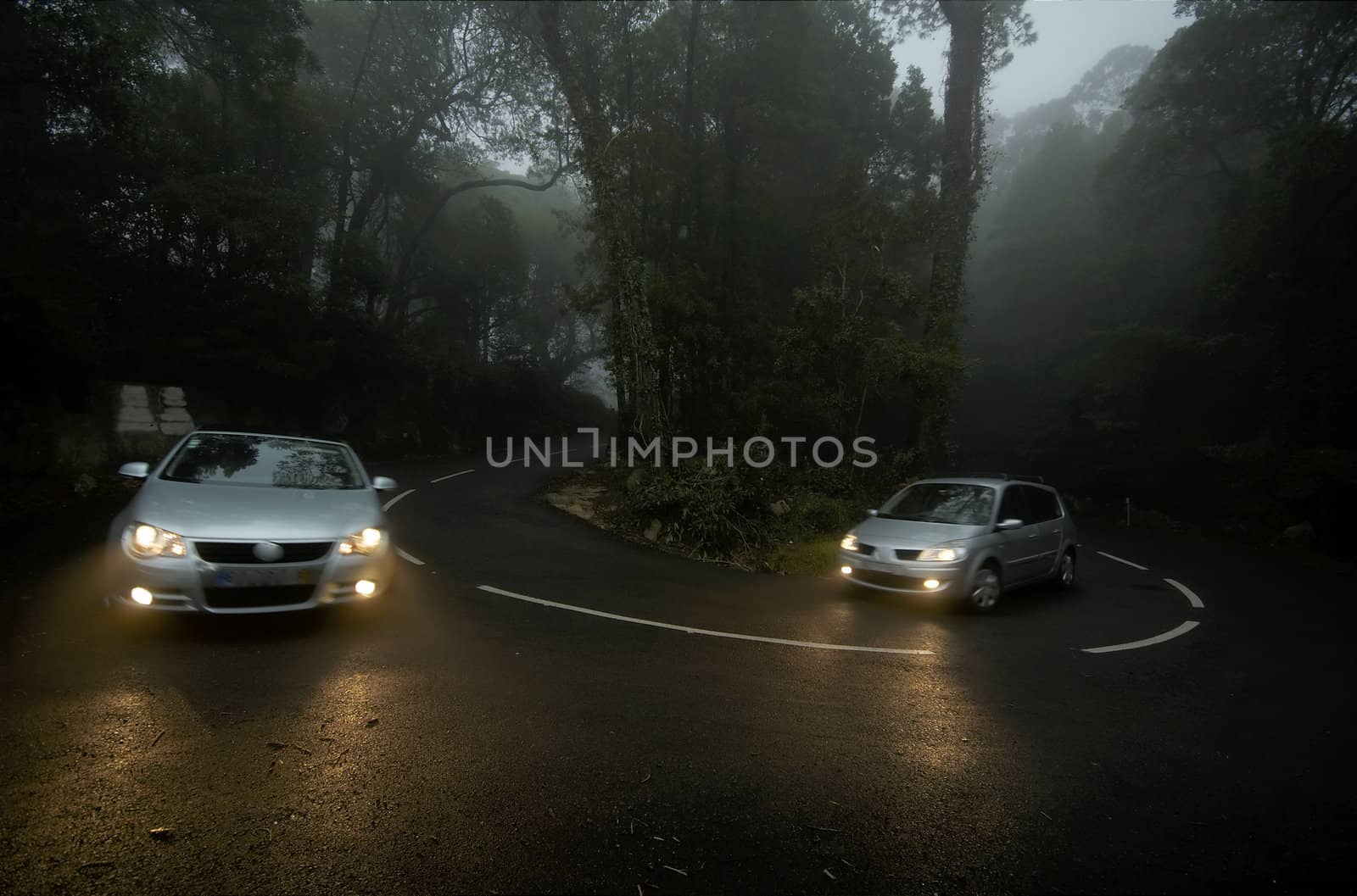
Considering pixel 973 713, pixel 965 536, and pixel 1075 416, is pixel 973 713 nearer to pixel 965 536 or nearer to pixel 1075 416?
pixel 965 536

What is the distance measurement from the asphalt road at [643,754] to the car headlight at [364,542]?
0.70m

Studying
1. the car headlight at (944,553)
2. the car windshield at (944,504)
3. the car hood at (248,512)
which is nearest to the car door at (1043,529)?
the car windshield at (944,504)

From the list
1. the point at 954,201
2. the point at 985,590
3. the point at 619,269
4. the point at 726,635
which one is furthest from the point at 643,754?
the point at 954,201

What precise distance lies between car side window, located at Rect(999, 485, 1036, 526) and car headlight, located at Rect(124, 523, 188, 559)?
833 cm

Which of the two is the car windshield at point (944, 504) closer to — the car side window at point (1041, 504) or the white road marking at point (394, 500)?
the car side window at point (1041, 504)

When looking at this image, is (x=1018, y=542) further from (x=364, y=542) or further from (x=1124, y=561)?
(x=364, y=542)

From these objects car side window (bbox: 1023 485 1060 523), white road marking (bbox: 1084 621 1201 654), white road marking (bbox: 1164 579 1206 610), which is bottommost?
white road marking (bbox: 1164 579 1206 610)

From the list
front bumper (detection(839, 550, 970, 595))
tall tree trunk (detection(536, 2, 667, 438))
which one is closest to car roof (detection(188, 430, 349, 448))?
front bumper (detection(839, 550, 970, 595))

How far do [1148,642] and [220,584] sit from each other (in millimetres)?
8314

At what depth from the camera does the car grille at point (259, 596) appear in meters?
4.85

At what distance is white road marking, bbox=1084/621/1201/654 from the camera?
251 inches

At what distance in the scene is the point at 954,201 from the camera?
16938 mm

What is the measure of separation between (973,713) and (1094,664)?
2036mm

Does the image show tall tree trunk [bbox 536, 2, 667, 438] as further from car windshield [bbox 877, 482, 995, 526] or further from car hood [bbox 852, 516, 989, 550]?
car hood [bbox 852, 516, 989, 550]
